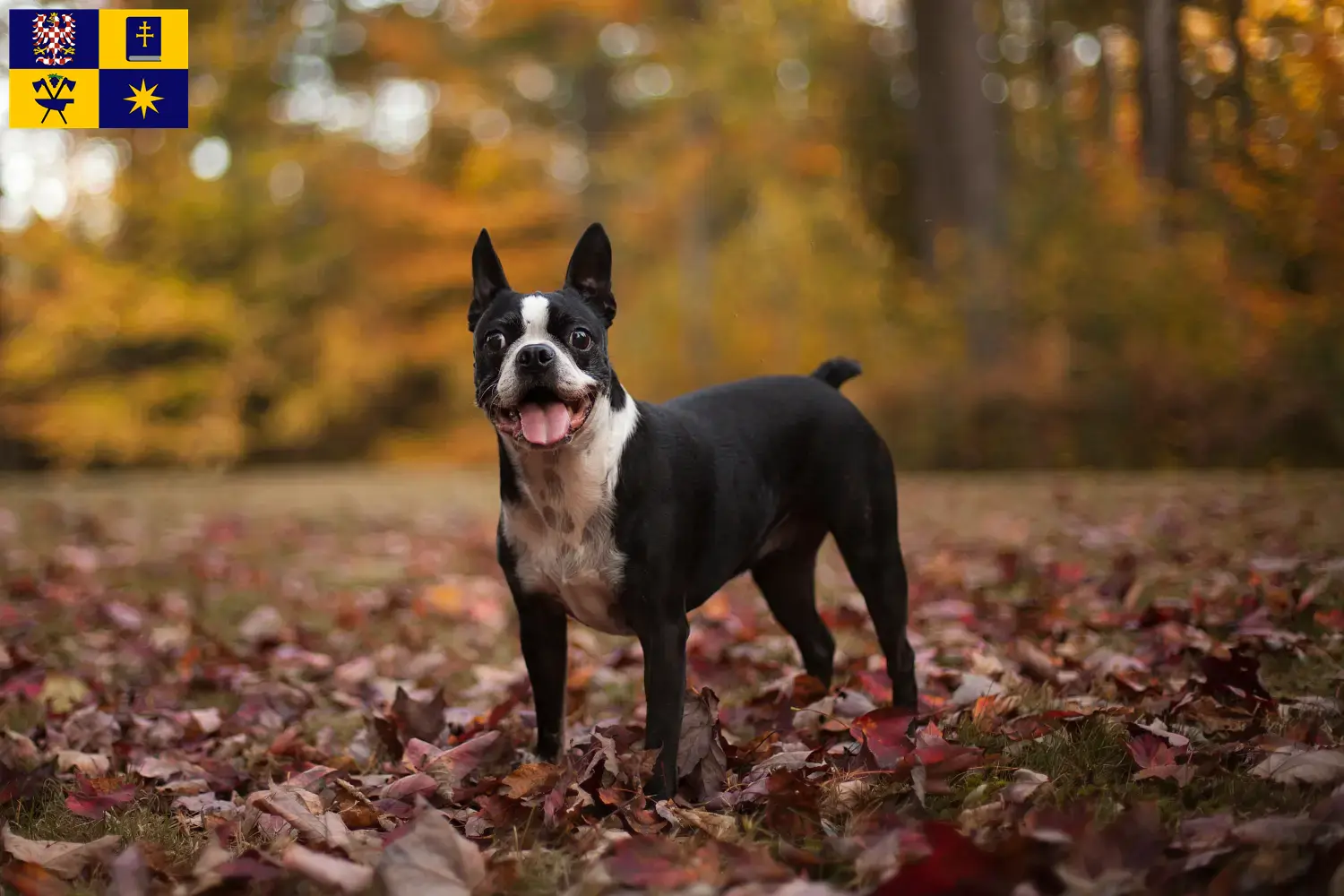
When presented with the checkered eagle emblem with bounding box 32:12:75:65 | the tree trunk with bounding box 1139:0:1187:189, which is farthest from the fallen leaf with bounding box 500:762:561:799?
the tree trunk with bounding box 1139:0:1187:189

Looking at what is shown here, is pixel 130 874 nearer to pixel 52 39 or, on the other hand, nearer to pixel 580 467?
pixel 580 467

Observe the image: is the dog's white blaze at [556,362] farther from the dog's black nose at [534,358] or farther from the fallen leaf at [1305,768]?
the fallen leaf at [1305,768]

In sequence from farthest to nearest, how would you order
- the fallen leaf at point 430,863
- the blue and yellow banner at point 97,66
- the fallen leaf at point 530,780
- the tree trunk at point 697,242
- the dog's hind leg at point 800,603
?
the tree trunk at point 697,242
the blue and yellow banner at point 97,66
the dog's hind leg at point 800,603
the fallen leaf at point 530,780
the fallen leaf at point 430,863

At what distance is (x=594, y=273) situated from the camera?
11.3 ft

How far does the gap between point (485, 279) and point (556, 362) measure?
550 millimetres

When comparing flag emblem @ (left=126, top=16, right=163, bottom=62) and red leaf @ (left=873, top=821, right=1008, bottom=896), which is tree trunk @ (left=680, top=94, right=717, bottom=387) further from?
red leaf @ (left=873, top=821, right=1008, bottom=896)

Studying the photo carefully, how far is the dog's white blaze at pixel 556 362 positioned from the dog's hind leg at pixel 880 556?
106 cm

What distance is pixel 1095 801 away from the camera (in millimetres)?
2656

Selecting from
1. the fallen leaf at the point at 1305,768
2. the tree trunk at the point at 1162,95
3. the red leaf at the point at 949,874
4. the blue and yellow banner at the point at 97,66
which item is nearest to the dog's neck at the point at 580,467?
the red leaf at the point at 949,874

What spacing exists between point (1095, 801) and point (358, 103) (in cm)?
2374

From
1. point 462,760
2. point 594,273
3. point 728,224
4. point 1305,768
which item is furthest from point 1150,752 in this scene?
point 728,224

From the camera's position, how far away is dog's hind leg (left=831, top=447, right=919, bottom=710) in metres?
3.77

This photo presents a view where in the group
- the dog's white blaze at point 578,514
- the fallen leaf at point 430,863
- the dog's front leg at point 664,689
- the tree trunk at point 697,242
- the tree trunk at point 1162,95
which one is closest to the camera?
the fallen leaf at point 430,863

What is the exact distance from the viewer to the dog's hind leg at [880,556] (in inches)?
149
